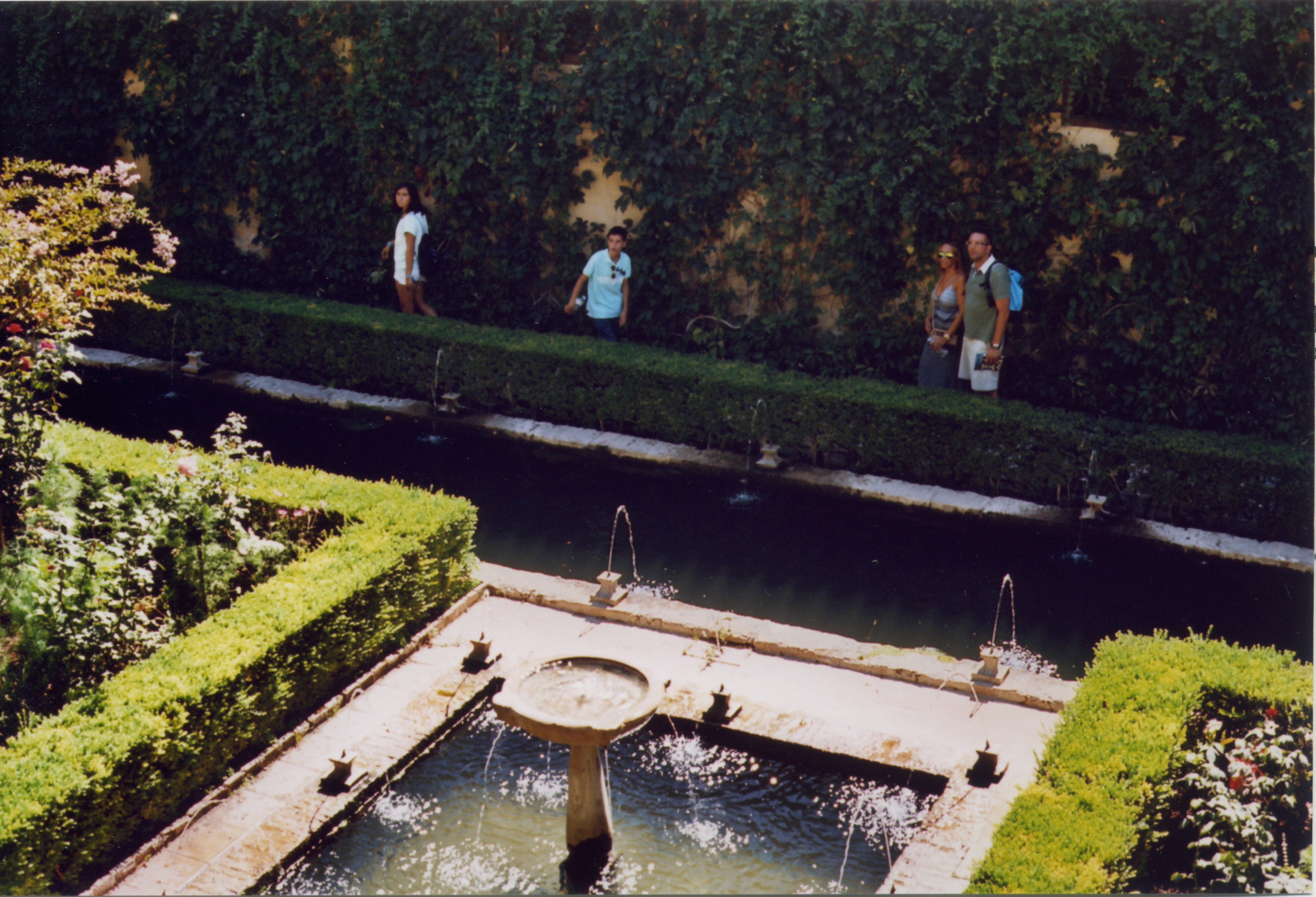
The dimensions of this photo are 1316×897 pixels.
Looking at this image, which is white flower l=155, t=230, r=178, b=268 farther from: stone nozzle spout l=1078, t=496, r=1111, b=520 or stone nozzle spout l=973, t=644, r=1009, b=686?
stone nozzle spout l=1078, t=496, r=1111, b=520

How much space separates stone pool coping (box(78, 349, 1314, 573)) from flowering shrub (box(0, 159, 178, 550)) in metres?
1.03

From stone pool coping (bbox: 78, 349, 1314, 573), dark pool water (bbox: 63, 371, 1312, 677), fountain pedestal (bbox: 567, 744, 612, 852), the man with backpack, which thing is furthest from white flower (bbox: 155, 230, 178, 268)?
the man with backpack

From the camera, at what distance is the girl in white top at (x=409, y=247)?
1216 centimetres

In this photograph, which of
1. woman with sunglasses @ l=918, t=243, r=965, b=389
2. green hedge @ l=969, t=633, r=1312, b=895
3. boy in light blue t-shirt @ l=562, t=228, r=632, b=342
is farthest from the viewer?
boy in light blue t-shirt @ l=562, t=228, r=632, b=342

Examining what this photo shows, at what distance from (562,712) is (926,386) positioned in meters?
5.83

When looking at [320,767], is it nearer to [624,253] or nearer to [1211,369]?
[624,253]

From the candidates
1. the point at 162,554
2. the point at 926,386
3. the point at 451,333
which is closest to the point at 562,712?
the point at 162,554

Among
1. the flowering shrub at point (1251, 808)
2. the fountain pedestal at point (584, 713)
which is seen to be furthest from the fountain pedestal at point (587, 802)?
the flowering shrub at point (1251, 808)

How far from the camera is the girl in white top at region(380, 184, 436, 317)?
1216cm

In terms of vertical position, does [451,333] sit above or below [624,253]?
below

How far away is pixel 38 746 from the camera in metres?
5.12

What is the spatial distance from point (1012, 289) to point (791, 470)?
7.50 feet

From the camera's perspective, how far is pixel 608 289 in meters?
11.5

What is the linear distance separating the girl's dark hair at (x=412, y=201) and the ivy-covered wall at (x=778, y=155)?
0.48 m
